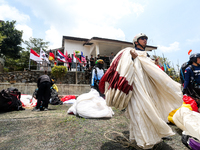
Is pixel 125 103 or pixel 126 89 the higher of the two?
pixel 126 89

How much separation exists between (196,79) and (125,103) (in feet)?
8.54

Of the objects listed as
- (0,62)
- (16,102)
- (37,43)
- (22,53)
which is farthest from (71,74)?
(37,43)

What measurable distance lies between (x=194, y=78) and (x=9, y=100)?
580 centimetres

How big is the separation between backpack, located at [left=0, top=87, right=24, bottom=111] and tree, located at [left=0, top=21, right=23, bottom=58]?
15.0m

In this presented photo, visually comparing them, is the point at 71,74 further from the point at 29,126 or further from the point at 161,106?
the point at 161,106

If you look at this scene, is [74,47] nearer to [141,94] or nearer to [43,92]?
[43,92]

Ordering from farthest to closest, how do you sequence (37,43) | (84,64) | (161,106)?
1. (37,43)
2. (84,64)
3. (161,106)

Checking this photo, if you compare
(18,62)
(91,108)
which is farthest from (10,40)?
(91,108)

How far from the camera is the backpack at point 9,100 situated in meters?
4.01

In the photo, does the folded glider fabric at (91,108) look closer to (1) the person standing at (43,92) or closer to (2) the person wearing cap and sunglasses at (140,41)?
(1) the person standing at (43,92)

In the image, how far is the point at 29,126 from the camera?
2.59m

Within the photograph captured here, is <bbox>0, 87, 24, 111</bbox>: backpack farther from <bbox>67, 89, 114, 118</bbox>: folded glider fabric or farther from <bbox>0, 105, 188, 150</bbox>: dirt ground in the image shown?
<bbox>67, 89, 114, 118</bbox>: folded glider fabric

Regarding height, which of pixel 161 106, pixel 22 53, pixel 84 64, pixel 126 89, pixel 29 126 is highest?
pixel 22 53

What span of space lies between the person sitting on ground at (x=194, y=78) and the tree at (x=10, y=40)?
19.4 meters
